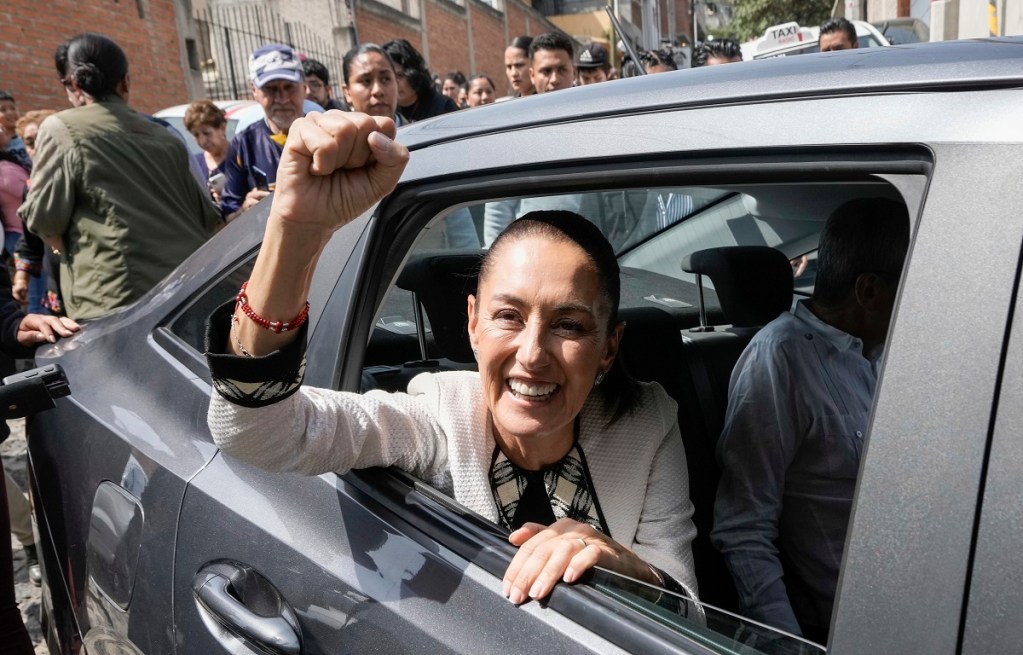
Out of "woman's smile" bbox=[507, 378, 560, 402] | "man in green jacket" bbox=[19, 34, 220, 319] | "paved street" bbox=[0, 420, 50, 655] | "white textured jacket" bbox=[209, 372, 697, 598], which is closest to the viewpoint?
"white textured jacket" bbox=[209, 372, 697, 598]

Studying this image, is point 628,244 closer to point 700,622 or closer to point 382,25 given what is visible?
point 700,622

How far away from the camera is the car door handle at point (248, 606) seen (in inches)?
50.3

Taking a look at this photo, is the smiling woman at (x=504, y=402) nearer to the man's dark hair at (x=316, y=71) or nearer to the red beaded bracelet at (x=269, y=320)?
the red beaded bracelet at (x=269, y=320)

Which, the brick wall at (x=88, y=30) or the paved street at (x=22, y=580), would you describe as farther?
the brick wall at (x=88, y=30)

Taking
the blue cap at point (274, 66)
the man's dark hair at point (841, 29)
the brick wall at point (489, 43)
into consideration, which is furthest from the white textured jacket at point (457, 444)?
the brick wall at point (489, 43)

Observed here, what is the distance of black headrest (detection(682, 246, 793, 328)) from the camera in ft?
7.34

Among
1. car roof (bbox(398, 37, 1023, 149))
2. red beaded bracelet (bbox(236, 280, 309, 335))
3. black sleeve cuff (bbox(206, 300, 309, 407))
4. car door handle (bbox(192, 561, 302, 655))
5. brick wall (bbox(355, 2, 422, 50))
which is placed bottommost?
car door handle (bbox(192, 561, 302, 655))

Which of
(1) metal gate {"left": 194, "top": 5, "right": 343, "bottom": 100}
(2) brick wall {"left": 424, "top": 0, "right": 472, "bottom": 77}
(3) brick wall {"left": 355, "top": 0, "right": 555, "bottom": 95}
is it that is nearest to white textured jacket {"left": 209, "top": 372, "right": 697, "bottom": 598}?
(1) metal gate {"left": 194, "top": 5, "right": 343, "bottom": 100}

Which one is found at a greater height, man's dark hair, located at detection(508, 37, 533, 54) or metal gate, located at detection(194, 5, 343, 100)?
metal gate, located at detection(194, 5, 343, 100)

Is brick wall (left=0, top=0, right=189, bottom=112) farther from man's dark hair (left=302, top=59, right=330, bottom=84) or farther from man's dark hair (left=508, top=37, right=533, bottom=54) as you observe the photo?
man's dark hair (left=508, top=37, right=533, bottom=54)

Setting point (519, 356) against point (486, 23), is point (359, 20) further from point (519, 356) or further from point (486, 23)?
point (519, 356)

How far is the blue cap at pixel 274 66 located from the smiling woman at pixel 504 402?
307 centimetres

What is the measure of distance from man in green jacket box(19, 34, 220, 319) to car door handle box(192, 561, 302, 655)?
2295 millimetres

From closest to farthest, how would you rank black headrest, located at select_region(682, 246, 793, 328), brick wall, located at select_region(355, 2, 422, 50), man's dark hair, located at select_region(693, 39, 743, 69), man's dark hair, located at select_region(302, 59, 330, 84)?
1. black headrest, located at select_region(682, 246, 793, 328)
2. man's dark hair, located at select_region(302, 59, 330, 84)
3. man's dark hair, located at select_region(693, 39, 743, 69)
4. brick wall, located at select_region(355, 2, 422, 50)
